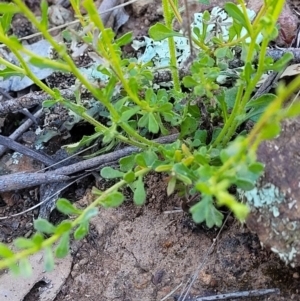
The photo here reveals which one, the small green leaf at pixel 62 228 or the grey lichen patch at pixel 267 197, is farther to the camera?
the grey lichen patch at pixel 267 197

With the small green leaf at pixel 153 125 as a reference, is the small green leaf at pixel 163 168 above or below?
below

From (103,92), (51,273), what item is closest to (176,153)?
(103,92)

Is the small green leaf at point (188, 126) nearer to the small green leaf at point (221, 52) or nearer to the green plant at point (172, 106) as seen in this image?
the green plant at point (172, 106)

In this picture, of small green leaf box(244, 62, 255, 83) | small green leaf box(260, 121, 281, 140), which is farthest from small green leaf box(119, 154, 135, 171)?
small green leaf box(260, 121, 281, 140)

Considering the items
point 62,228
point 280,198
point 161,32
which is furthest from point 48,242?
point 161,32

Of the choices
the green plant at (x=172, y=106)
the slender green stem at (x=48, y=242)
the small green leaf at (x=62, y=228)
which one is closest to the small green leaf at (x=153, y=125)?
the green plant at (x=172, y=106)

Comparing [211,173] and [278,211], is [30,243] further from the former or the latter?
[278,211]
